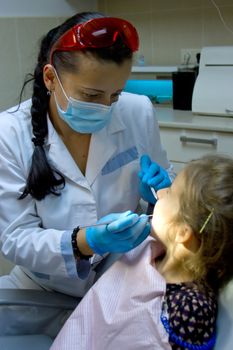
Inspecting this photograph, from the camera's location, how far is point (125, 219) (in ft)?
3.50

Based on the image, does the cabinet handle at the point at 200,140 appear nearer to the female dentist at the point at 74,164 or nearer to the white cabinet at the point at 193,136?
the white cabinet at the point at 193,136

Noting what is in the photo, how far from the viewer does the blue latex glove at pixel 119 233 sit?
108cm

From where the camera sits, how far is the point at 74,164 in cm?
132

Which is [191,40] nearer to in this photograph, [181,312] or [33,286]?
[33,286]

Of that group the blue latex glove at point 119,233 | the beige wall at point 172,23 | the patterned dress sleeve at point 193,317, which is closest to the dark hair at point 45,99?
the blue latex glove at point 119,233

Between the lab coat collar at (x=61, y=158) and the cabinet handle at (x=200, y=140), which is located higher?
the lab coat collar at (x=61, y=158)

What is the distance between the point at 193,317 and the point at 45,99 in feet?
2.62

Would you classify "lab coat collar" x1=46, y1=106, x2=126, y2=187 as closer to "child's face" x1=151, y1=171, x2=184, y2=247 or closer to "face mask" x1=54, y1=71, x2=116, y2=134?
"face mask" x1=54, y1=71, x2=116, y2=134

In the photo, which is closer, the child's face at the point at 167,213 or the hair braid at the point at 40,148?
the child's face at the point at 167,213

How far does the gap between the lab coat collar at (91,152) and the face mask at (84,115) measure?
0.07 metres

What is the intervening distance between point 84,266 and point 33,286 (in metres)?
0.25

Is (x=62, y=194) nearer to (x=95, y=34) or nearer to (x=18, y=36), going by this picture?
(x=95, y=34)

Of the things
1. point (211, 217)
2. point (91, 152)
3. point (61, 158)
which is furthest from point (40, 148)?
point (211, 217)

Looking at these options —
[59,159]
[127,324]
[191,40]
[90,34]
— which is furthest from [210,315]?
[191,40]
